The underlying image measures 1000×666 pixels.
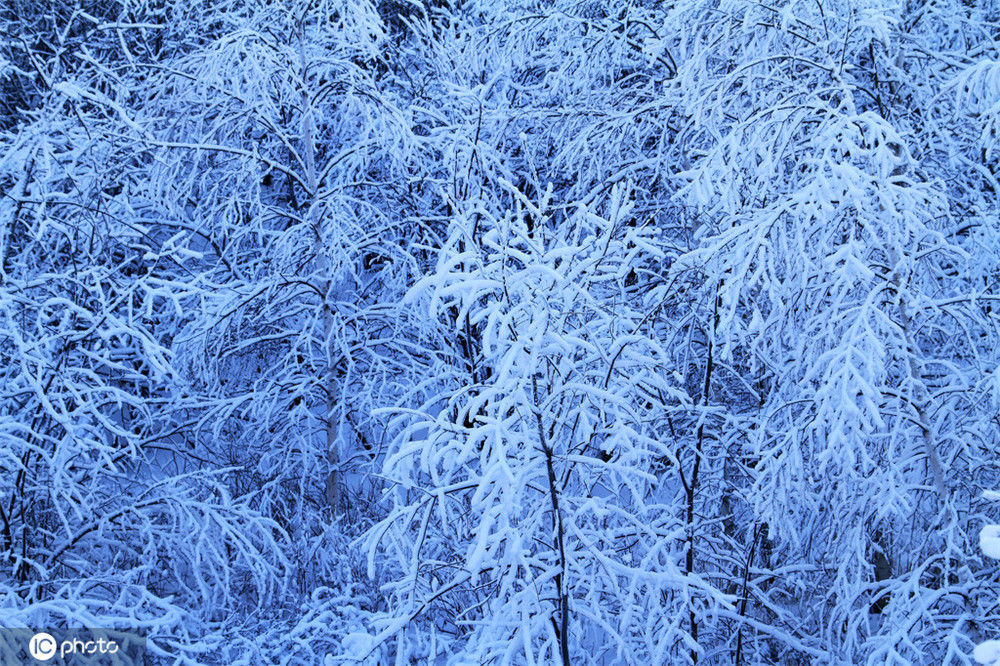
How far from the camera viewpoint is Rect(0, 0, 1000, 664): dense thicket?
14.7 feet

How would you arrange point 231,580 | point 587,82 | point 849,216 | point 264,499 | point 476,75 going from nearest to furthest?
1. point 849,216
2. point 231,580
3. point 264,499
4. point 587,82
5. point 476,75

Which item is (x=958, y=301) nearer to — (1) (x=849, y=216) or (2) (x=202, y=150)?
(1) (x=849, y=216)

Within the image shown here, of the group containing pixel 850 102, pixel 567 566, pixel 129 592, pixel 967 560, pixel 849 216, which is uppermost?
pixel 850 102

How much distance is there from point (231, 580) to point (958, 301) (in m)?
6.31

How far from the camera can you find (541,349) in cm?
413

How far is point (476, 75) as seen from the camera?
1044 centimetres

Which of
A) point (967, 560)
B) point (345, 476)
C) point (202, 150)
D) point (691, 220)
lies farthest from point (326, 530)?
point (967, 560)

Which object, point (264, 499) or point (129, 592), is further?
point (264, 499)

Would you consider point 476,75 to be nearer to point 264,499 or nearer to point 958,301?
point 264,499

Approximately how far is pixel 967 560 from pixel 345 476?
6.40 meters

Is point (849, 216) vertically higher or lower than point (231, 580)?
higher

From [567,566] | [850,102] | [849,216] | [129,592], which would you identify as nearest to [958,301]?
[849,216]

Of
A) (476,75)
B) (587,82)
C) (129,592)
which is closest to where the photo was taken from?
(129,592)

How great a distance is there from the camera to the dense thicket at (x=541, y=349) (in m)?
4.48
